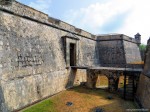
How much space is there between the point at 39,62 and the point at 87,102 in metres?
3.93

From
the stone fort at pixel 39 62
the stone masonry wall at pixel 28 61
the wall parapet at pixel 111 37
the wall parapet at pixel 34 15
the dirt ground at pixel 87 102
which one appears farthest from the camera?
the wall parapet at pixel 111 37

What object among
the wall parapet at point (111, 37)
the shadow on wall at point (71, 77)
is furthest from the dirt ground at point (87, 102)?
the wall parapet at point (111, 37)

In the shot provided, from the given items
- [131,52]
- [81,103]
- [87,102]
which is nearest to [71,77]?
[87,102]

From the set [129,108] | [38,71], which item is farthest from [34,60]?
[129,108]

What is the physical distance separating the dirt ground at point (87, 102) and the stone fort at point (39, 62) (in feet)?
2.35

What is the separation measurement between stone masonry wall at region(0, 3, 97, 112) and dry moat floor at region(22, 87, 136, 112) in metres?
0.65

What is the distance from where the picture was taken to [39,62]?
33.3ft

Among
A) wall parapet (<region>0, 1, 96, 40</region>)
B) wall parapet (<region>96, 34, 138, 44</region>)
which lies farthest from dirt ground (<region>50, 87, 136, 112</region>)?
wall parapet (<region>96, 34, 138, 44</region>)

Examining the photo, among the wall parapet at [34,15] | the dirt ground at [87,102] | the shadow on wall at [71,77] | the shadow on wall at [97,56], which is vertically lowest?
the dirt ground at [87,102]

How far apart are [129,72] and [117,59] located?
9.23 metres

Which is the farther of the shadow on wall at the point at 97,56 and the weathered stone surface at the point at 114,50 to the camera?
A: the weathered stone surface at the point at 114,50

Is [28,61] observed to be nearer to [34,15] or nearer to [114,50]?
[34,15]

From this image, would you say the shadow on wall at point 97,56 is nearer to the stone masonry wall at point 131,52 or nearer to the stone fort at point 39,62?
the stone fort at point 39,62

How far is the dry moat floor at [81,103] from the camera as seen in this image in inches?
350
